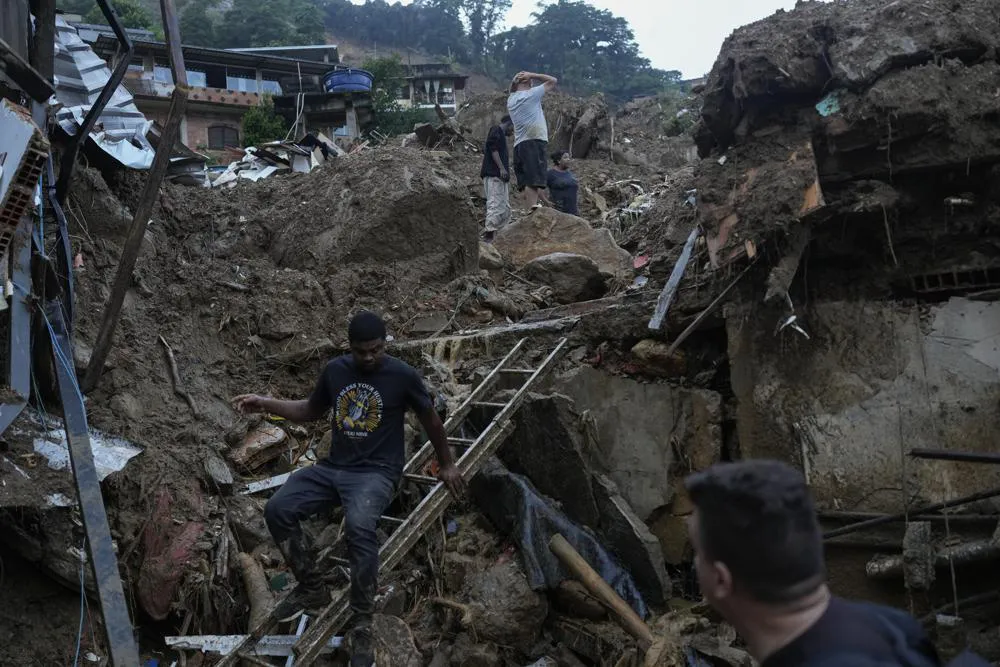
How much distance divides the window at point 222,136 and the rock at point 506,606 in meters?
30.9

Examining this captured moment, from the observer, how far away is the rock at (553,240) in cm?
958

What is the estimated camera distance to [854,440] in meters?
5.57

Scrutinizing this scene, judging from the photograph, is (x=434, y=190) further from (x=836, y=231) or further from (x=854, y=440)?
(x=854, y=440)

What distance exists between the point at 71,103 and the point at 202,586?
6.22 metres

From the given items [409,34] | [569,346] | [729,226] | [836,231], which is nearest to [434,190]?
[569,346]

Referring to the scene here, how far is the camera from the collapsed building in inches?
200

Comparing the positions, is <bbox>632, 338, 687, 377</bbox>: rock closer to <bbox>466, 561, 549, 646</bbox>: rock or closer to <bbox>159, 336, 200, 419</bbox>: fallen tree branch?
<bbox>466, 561, 549, 646</bbox>: rock

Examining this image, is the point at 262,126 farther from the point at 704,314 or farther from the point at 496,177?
the point at 704,314

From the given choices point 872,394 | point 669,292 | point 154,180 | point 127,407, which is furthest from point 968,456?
point 127,407

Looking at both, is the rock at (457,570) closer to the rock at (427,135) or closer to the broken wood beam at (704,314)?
the broken wood beam at (704,314)

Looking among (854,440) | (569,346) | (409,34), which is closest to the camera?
(854,440)

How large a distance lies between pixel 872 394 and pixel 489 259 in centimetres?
483

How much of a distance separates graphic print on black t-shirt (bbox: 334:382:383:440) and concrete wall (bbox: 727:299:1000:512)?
292cm

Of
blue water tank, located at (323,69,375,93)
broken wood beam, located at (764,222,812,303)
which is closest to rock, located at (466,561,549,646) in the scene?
broken wood beam, located at (764,222,812,303)
